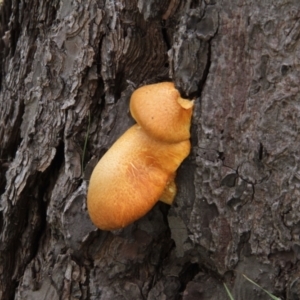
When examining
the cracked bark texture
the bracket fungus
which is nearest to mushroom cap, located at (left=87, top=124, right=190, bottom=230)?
the bracket fungus

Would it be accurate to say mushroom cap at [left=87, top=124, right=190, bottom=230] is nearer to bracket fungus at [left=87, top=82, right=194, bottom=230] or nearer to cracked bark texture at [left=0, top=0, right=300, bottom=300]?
bracket fungus at [left=87, top=82, right=194, bottom=230]

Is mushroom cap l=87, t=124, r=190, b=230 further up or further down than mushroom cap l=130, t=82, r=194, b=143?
further down

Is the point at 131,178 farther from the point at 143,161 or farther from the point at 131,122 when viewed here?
the point at 131,122

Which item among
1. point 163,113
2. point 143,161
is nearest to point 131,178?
point 143,161

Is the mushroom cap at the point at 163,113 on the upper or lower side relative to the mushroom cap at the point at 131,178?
upper

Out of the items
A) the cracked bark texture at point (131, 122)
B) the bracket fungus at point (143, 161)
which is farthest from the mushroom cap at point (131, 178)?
the cracked bark texture at point (131, 122)

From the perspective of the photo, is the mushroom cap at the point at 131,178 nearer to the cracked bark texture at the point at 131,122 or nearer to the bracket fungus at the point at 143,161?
the bracket fungus at the point at 143,161
